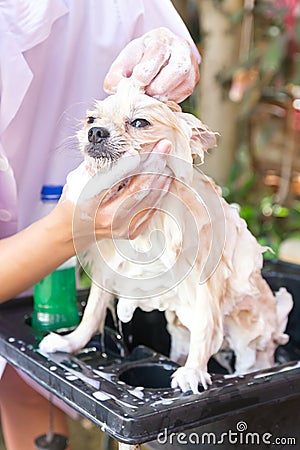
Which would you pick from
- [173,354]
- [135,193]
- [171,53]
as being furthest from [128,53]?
[173,354]

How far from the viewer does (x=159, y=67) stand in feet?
2.23

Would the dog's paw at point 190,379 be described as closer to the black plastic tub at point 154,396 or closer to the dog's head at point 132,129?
the black plastic tub at point 154,396

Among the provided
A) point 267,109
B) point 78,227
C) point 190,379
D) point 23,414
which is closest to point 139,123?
point 78,227

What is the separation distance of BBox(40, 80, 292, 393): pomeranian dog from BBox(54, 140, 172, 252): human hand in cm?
1

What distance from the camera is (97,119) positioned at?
65 centimetres

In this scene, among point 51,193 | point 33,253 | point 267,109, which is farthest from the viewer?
point 267,109

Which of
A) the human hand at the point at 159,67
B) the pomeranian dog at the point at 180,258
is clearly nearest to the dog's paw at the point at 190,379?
the pomeranian dog at the point at 180,258

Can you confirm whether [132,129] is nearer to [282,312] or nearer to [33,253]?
[33,253]

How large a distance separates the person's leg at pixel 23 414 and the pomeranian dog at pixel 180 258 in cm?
21

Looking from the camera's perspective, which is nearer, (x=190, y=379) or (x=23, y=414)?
(x=190, y=379)

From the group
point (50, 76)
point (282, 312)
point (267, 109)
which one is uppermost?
point (50, 76)

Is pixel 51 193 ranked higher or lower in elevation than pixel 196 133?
lower

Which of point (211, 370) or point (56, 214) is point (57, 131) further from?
point (211, 370)

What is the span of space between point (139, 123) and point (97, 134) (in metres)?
0.04
